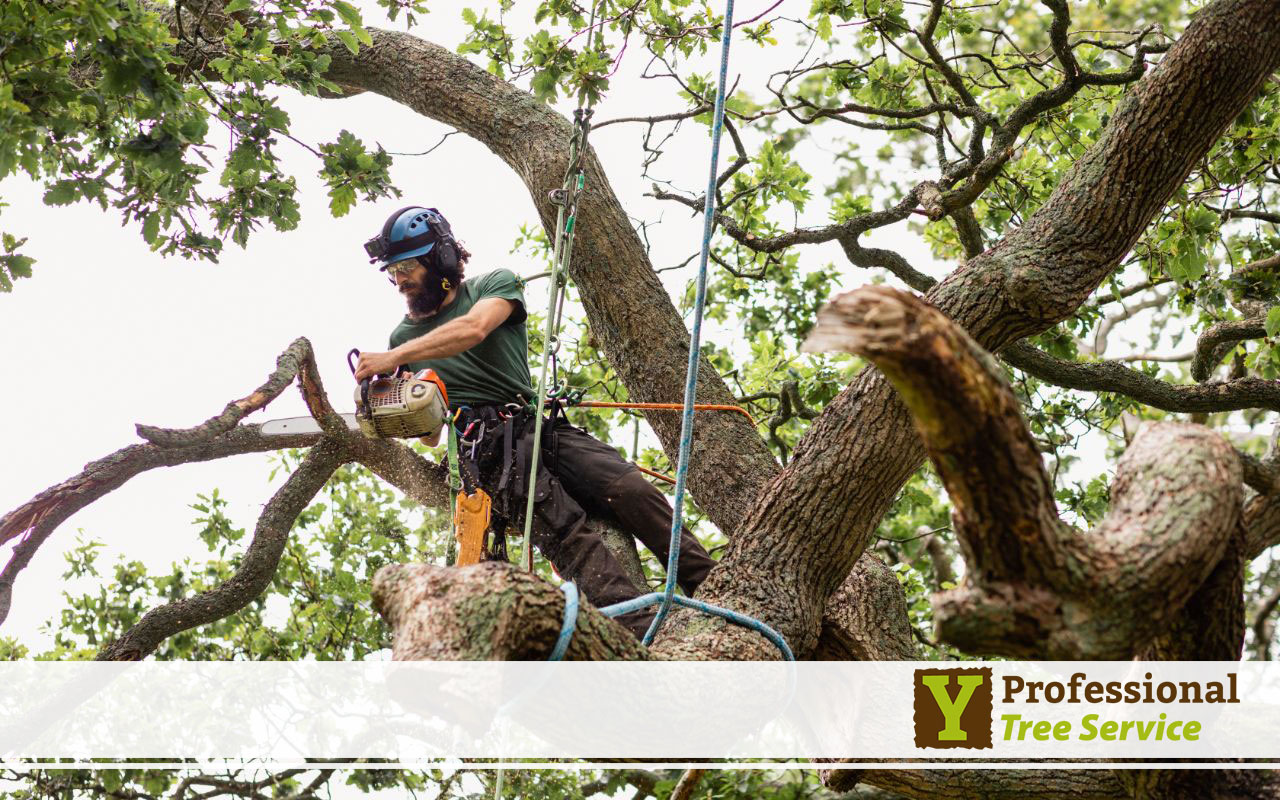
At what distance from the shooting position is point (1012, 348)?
4512 mm

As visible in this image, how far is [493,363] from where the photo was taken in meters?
4.43

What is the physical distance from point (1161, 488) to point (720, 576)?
56.7 inches

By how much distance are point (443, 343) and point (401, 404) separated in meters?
0.26

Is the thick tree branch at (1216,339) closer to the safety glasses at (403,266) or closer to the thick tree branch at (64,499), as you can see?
the safety glasses at (403,266)

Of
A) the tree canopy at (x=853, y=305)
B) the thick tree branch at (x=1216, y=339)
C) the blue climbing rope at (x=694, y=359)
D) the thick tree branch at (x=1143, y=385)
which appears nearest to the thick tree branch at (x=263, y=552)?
the tree canopy at (x=853, y=305)

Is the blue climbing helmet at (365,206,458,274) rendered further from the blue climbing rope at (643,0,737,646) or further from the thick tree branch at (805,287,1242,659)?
the thick tree branch at (805,287,1242,659)

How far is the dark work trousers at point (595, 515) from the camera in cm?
374

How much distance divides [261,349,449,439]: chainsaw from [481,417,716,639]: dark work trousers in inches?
16.1

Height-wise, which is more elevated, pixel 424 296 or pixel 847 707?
pixel 424 296

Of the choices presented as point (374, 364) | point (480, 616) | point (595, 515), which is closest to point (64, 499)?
point (374, 364)

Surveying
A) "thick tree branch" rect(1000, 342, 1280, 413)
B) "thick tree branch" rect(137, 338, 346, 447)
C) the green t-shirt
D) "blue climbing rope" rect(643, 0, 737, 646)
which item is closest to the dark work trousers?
the green t-shirt

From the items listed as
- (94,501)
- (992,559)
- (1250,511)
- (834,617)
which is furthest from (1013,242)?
(94,501)

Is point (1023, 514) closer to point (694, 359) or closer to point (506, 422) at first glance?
point (694, 359)

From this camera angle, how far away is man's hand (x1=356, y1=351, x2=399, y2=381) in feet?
13.2
